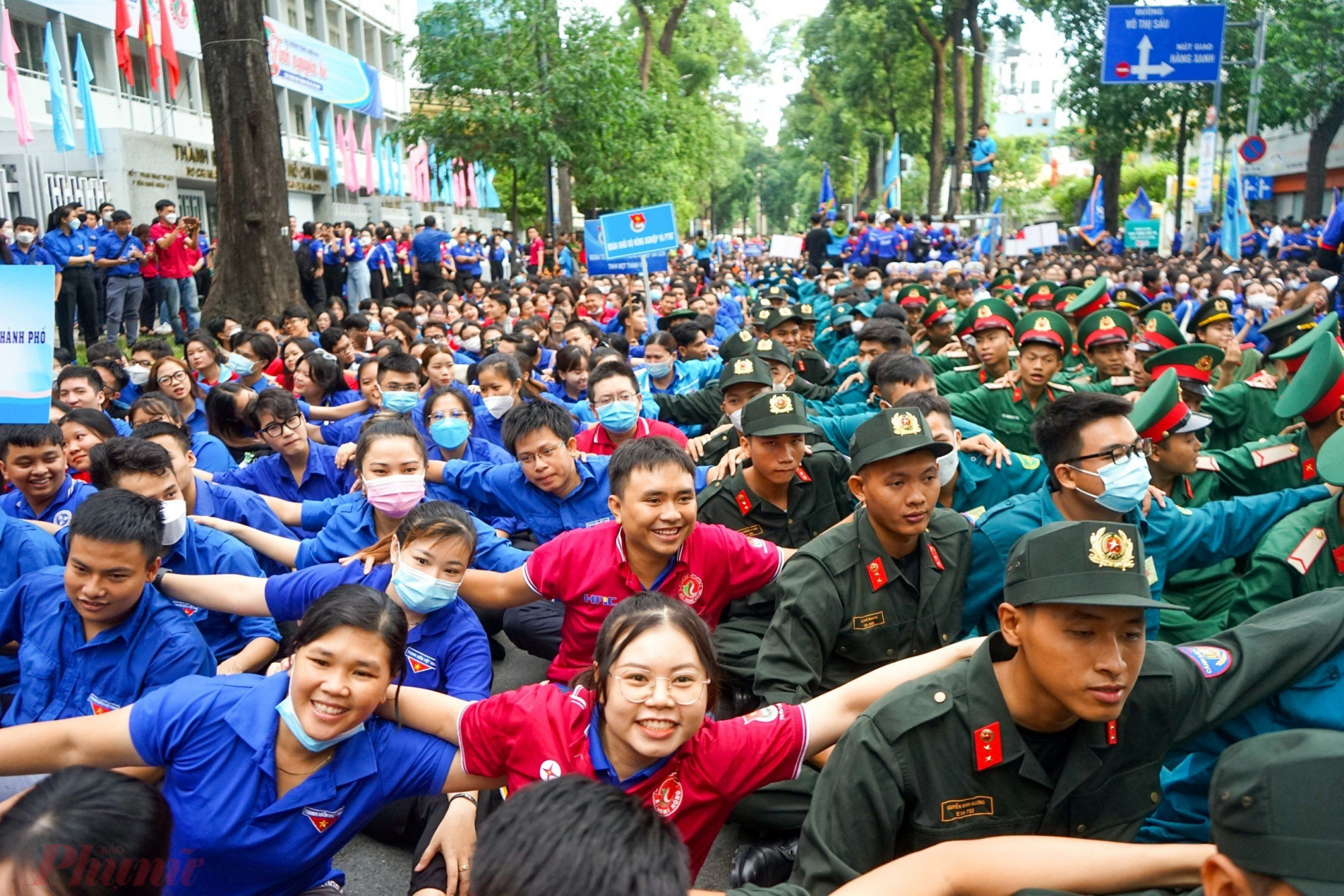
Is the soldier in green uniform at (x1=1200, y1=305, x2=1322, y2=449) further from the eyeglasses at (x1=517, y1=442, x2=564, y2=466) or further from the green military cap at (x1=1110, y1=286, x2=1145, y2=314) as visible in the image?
the green military cap at (x1=1110, y1=286, x2=1145, y2=314)

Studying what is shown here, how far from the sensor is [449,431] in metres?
5.93

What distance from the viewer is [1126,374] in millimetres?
7113

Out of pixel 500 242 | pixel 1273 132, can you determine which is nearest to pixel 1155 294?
pixel 500 242

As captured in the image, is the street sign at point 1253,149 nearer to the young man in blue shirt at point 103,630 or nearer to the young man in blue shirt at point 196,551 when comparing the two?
the young man in blue shirt at point 196,551

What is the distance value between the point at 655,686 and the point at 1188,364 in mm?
4487

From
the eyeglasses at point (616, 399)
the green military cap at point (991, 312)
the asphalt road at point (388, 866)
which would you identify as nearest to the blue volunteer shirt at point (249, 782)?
the asphalt road at point (388, 866)

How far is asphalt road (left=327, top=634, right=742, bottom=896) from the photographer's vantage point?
12.3ft

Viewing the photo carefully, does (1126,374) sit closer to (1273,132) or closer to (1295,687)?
(1295,687)

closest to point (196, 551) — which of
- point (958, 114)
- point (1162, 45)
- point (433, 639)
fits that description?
point (433, 639)

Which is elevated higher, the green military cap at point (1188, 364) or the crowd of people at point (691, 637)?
the green military cap at point (1188, 364)

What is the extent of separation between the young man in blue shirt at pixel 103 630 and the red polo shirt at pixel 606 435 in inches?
109

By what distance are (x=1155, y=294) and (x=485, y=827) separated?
1356 centimetres

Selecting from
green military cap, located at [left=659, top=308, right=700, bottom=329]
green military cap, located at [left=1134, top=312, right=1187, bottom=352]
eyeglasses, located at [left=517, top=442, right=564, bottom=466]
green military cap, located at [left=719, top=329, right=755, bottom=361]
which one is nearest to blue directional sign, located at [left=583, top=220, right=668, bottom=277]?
green military cap, located at [left=659, top=308, right=700, bottom=329]

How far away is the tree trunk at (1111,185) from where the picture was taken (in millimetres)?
30688
